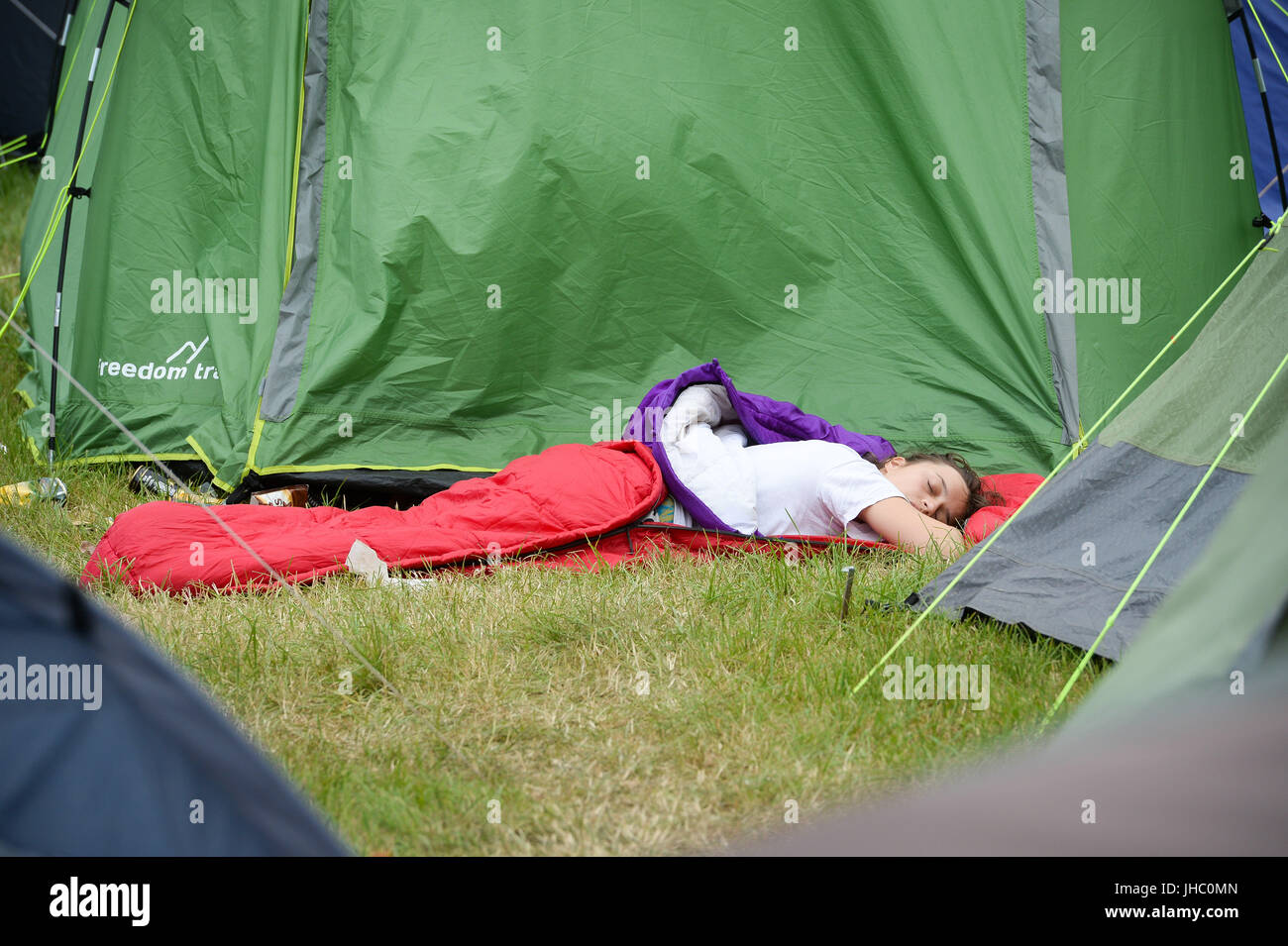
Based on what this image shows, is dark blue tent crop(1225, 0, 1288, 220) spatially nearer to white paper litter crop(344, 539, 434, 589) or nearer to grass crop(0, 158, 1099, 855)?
grass crop(0, 158, 1099, 855)

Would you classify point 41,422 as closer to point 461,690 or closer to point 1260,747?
point 461,690

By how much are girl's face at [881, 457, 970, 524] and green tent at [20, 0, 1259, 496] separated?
0.42 meters

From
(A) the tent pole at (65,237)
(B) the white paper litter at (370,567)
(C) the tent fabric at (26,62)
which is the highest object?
(C) the tent fabric at (26,62)

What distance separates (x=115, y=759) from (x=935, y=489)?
6.89ft

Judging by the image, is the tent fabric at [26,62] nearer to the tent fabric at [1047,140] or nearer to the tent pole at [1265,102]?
the tent fabric at [1047,140]

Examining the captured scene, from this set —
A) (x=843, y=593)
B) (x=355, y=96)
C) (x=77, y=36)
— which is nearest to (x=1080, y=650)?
(x=843, y=593)

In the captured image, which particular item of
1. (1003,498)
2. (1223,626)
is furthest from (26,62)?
(1223,626)

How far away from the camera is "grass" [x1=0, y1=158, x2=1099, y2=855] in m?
1.47

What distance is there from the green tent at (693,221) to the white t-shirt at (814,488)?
1.72 feet

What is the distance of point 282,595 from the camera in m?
2.31

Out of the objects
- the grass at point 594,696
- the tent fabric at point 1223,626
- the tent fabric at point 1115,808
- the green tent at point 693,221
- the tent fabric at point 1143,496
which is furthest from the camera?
the green tent at point 693,221

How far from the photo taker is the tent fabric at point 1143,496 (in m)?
1.84

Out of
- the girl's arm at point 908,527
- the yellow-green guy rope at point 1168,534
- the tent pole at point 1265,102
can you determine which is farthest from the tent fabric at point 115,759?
the tent pole at point 1265,102

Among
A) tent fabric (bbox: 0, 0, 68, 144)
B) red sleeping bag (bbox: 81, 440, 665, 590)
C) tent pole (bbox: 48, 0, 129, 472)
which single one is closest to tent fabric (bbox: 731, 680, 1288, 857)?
red sleeping bag (bbox: 81, 440, 665, 590)
